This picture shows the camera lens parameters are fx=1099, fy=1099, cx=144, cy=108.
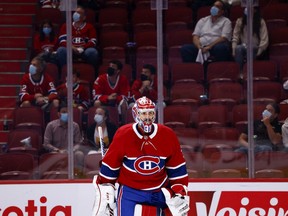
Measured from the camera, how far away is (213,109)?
29.3 feet

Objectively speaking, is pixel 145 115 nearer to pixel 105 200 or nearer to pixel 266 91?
pixel 105 200

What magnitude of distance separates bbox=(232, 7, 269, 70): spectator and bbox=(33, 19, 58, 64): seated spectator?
4.90 feet

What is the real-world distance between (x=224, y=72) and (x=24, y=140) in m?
1.72

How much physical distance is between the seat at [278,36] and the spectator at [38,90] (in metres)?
1.83

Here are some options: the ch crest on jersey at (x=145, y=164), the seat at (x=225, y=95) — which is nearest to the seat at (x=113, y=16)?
the seat at (x=225, y=95)

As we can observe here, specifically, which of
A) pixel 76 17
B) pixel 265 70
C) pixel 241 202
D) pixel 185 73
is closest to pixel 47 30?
pixel 76 17

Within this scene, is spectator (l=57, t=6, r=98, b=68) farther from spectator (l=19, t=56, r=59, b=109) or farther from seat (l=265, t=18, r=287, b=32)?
seat (l=265, t=18, r=287, b=32)

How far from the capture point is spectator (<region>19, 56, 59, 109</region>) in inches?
354

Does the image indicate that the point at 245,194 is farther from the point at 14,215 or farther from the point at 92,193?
the point at 14,215

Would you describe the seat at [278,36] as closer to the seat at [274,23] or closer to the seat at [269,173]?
the seat at [274,23]

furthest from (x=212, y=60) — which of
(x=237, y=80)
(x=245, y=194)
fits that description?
(x=245, y=194)

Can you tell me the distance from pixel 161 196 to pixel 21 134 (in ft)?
6.06

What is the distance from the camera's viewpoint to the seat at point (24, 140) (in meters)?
8.93

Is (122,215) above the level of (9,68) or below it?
below
